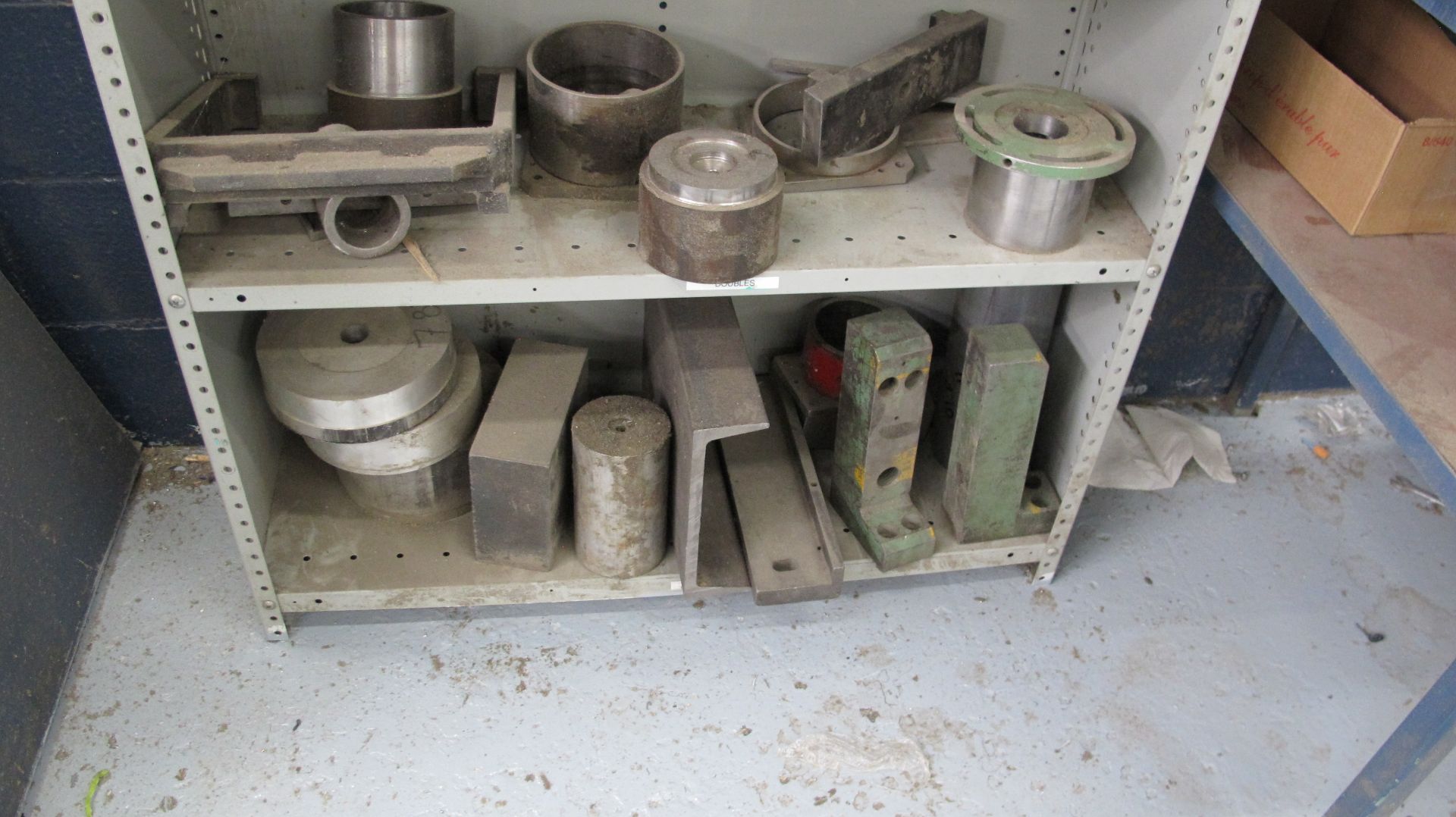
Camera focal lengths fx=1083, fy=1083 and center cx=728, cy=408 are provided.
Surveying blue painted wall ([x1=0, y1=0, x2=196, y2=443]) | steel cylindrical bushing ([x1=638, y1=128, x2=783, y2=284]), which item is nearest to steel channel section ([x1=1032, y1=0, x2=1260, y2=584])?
steel cylindrical bushing ([x1=638, y1=128, x2=783, y2=284])

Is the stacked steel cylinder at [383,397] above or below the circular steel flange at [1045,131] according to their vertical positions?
below

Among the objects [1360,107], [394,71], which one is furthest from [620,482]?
[1360,107]

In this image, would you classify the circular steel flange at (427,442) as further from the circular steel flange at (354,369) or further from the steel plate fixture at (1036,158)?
the steel plate fixture at (1036,158)

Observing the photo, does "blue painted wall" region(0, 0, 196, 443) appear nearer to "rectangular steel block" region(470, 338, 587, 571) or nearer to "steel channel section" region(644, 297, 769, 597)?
"rectangular steel block" region(470, 338, 587, 571)

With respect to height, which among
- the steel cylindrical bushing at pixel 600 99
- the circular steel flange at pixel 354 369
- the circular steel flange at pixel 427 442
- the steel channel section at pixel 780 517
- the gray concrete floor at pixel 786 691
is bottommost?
the gray concrete floor at pixel 786 691

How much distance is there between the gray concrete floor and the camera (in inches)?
62.0

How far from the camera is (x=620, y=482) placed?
1.63m

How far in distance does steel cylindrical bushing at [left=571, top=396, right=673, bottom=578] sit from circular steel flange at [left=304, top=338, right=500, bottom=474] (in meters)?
0.18

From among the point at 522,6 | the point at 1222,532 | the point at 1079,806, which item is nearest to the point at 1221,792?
the point at 1079,806

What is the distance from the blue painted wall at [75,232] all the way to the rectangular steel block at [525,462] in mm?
678

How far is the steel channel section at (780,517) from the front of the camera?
1.72 meters

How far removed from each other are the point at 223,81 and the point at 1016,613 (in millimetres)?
1486

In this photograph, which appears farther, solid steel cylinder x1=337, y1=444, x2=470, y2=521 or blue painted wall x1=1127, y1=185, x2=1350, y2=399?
blue painted wall x1=1127, y1=185, x2=1350, y2=399

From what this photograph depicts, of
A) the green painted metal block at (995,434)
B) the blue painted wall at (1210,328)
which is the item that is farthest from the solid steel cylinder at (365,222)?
the blue painted wall at (1210,328)
